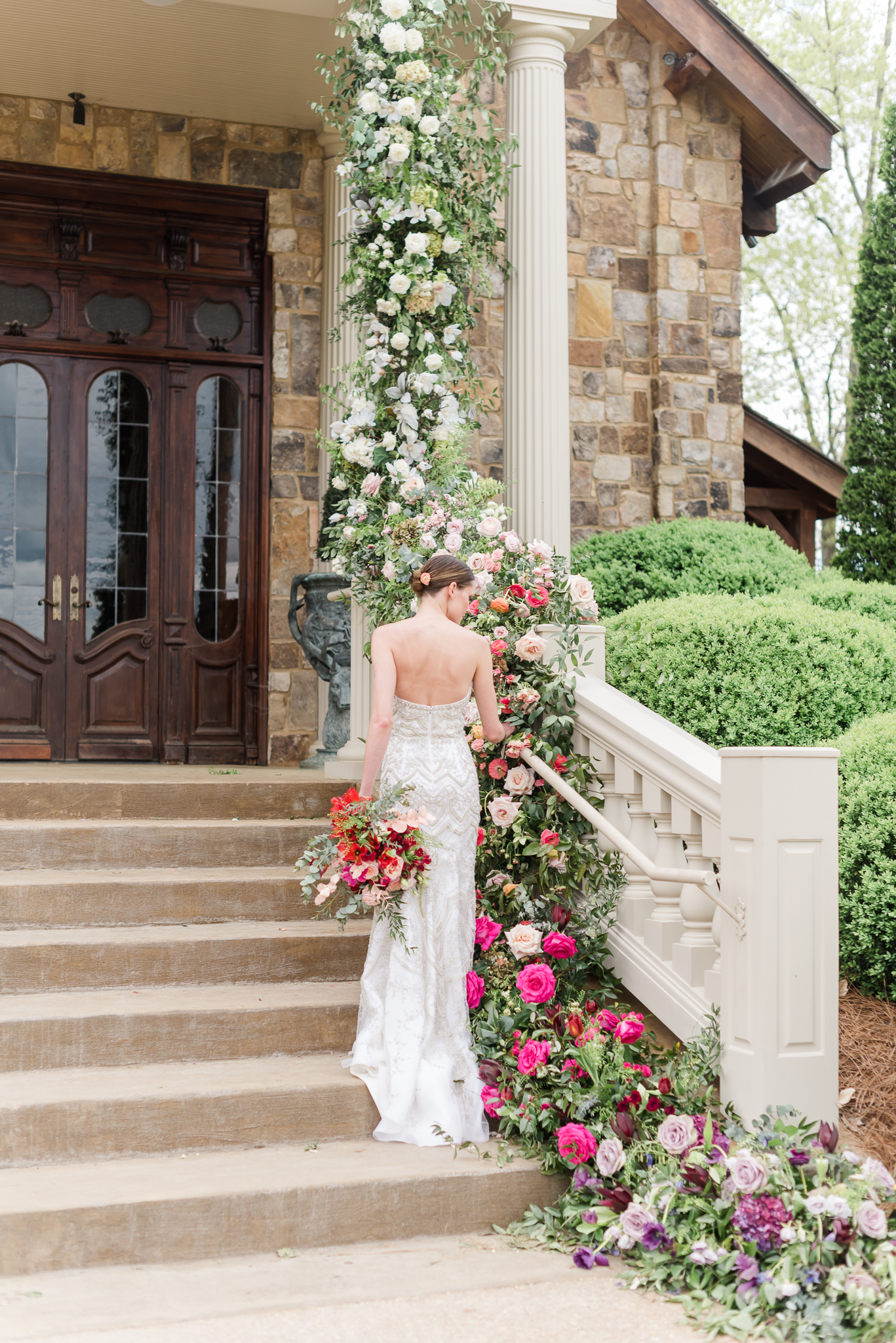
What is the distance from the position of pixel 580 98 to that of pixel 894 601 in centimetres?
406

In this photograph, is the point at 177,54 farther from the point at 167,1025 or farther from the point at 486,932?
the point at 167,1025

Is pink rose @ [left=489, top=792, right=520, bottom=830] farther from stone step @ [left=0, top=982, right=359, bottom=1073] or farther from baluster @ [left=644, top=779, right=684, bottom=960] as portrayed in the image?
stone step @ [left=0, top=982, right=359, bottom=1073]

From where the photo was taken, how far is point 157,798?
16.8 feet

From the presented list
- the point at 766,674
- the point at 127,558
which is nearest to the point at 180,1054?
the point at 766,674

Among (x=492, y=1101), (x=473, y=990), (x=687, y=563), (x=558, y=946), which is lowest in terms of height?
(x=492, y=1101)

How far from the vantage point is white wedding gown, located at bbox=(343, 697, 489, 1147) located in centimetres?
367

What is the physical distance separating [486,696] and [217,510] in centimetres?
399

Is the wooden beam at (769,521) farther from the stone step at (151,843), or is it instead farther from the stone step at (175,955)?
the stone step at (175,955)

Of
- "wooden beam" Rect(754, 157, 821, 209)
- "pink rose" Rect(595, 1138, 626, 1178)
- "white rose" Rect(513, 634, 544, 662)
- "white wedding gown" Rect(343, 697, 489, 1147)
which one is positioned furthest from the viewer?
"wooden beam" Rect(754, 157, 821, 209)

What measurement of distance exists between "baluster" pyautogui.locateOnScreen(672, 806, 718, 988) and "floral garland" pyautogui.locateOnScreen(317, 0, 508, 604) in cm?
165

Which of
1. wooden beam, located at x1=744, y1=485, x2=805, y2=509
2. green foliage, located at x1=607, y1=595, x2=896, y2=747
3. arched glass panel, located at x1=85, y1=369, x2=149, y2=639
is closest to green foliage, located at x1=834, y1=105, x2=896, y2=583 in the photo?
wooden beam, located at x1=744, y1=485, x2=805, y2=509

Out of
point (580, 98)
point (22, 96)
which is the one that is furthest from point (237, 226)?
point (580, 98)

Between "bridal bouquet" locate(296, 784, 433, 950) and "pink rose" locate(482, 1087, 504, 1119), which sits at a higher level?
"bridal bouquet" locate(296, 784, 433, 950)

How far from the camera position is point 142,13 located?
6266 mm
